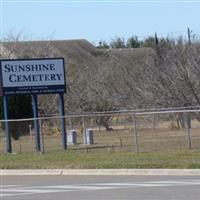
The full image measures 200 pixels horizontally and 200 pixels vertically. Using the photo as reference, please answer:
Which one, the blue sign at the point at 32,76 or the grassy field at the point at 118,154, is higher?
the blue sign at the point at 32,76

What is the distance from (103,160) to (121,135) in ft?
42.1

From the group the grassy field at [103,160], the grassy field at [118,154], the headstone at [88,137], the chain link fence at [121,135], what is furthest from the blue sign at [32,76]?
the grassy field at [103,160]

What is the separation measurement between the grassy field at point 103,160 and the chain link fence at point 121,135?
5.08ft

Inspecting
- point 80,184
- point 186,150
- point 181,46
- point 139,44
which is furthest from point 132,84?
point 139,44

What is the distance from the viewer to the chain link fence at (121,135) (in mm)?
28109

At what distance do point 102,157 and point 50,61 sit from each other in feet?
25.5

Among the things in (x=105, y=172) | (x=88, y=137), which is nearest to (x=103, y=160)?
(x=105, y=172)

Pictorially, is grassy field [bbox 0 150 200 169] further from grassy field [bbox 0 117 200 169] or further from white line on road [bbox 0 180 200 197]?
white line on road [bbox 0 180 200 197]

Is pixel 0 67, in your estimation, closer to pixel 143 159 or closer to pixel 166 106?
pixel 143 159

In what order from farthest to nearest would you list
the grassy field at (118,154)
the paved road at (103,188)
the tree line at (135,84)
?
the tree line at (135,84)
the grassy field at (118,154)
the paved road at (103,188)

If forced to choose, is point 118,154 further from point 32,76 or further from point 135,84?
point 135,84

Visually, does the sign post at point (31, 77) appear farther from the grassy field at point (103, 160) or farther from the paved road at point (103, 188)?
the paved road at point (103, 188)

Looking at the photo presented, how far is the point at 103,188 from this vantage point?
16.5 metres

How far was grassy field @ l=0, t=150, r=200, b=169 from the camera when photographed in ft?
70.3
